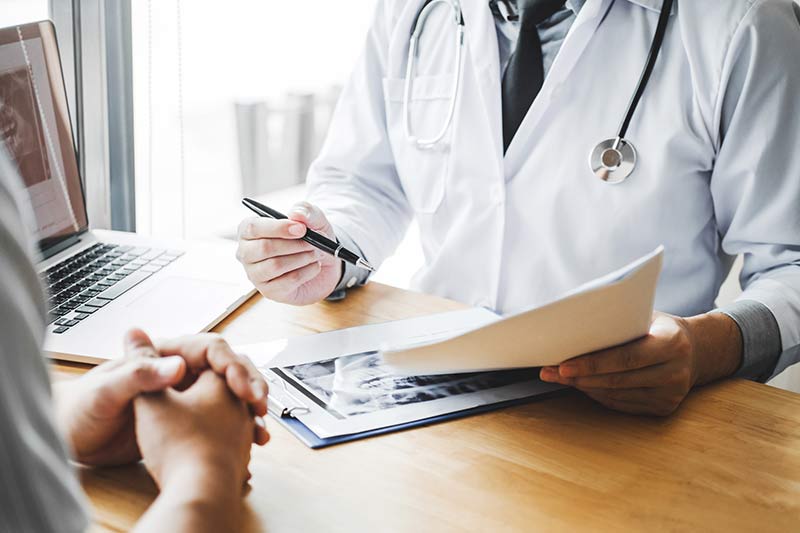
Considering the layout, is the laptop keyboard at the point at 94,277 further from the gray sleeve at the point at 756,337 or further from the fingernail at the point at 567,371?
the gray sleeve at the point at 756,337

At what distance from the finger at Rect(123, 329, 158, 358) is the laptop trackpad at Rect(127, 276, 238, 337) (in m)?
0.26

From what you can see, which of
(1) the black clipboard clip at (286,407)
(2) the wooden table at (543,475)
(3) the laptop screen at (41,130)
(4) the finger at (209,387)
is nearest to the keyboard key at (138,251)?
(3) the laptop screen at (41,130)

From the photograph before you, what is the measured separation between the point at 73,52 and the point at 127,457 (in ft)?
3.96

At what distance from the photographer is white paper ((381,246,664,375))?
74 centimetres

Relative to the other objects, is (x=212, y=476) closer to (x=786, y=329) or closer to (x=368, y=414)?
(x=368, y=414)

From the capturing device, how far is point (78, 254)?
1.25 meters

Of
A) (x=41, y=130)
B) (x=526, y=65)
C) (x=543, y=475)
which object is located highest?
(x=526, y=65)

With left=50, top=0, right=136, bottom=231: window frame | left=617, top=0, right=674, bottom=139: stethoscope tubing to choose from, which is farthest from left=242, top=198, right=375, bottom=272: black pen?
left=50, top=0, right=136, bottom=231: window frame

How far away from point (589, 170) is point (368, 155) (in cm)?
43

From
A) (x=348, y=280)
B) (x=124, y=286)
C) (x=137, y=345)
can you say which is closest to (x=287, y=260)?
(x=348, y=280)

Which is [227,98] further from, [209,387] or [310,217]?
[209,387]

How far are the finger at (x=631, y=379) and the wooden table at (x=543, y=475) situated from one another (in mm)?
39

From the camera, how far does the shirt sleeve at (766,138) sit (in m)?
1.09

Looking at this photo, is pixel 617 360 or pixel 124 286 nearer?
pixel 617 360
